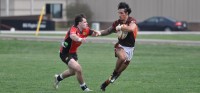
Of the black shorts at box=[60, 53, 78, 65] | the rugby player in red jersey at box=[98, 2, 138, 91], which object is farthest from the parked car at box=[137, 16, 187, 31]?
the black shorts at box=[60, 53, 78, 65]

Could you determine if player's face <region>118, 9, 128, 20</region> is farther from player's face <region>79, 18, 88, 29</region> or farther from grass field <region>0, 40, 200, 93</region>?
grass field <region>0, 40, 200, 93</region>

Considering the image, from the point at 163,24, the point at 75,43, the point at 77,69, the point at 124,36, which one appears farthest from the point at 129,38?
the point at 163,24

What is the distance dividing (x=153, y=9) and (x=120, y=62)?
167 feet

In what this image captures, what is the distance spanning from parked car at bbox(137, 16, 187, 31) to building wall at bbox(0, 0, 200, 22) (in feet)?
13.0

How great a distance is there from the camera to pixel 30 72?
18688mm

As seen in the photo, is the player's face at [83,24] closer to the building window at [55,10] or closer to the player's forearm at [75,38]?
the player's forearm at [75,38]

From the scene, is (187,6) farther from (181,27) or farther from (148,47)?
(148,47)

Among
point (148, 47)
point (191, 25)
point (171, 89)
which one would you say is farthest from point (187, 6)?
point (171, 89)

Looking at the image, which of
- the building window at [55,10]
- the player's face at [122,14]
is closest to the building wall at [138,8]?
the building window at [55,10]

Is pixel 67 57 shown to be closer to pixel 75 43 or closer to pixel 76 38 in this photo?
pixel 75 43

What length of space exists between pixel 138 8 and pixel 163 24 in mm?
7058

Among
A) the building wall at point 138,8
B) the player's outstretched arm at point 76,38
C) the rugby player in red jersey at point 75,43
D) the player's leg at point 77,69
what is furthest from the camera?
the building wall at point 138,8

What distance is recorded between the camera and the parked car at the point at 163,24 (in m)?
57.6

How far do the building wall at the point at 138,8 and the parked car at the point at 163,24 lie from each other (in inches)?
156
